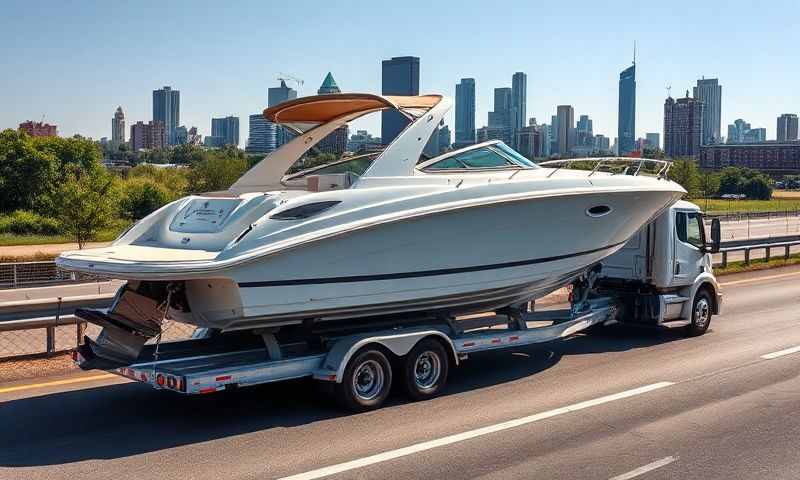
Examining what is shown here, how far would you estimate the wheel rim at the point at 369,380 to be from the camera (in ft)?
30.6

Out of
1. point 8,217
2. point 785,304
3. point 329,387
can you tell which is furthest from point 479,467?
point 8,217

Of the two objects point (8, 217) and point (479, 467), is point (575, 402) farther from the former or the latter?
point (8, 217)

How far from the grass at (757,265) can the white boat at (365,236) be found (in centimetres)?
1284

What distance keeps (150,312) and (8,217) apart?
61.1 meters

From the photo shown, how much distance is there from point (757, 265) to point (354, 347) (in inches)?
761

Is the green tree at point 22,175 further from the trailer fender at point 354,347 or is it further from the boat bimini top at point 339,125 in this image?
the trailer fender at point 354,347

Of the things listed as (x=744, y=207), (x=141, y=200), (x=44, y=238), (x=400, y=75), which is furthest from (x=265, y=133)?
(x=744, y=207)

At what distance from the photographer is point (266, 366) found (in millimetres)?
8805

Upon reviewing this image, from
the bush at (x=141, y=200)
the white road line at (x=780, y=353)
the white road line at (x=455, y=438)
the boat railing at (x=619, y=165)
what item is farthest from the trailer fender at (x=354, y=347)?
the bush at (x=141, y=200)

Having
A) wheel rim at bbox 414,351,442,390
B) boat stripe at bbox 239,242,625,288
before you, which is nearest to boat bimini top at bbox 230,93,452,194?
boat stripe at bbox 239,242,625,288

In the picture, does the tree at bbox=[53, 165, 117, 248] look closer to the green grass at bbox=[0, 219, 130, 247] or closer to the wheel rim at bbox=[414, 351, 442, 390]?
the green grass at bbox=[0, 219, 130, 247]

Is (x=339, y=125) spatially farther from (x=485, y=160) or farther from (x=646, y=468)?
(x=646, y=468)

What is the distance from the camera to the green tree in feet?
228

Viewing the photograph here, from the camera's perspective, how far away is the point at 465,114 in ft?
89.2
